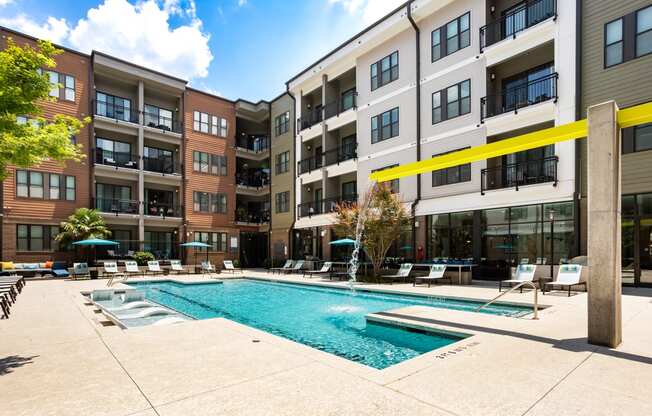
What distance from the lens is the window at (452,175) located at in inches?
739

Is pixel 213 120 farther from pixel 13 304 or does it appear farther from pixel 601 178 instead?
pixel 601 178

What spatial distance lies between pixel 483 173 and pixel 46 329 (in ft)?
55.3

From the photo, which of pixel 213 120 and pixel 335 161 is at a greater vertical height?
pixel 213 120

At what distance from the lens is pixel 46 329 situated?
23.8 ft

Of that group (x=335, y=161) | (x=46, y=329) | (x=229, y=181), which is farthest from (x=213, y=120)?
(x=46, y=329)

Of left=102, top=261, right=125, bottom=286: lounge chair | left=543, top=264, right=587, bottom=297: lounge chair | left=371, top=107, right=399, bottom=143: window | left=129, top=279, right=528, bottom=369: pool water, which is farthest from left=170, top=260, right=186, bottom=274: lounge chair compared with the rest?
left=543, top=264, right=587, bottom=297: lounge chair

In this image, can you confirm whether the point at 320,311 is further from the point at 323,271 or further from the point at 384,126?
the point at 384,126

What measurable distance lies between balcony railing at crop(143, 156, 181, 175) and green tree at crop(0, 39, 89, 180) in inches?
950

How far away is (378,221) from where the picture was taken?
17.9 m

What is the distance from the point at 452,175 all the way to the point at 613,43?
26.5ft

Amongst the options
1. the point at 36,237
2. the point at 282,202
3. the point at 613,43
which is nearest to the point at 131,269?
the point at 36,237

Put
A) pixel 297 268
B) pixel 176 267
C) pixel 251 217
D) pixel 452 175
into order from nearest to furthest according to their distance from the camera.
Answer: pixel 452 175
pixel 176 267
pixel 297 268
pixel 251 217

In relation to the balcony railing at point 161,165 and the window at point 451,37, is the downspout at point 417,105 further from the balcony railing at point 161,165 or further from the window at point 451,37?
the balcony railing at point 161,165

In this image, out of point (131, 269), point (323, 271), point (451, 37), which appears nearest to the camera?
point (451, 37)
